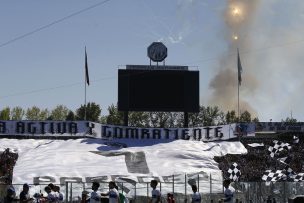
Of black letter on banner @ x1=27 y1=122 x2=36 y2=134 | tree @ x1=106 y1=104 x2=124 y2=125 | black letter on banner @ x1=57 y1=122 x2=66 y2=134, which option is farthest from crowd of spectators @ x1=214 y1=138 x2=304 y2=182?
tree @ x1=106 y1=104 x2=124 y2=125

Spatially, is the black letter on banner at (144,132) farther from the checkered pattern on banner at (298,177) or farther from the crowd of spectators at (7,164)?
the checkered pattern on banner at (298,177)

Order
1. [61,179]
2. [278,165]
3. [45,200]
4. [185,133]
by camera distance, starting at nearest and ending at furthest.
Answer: [45,200], [61,179], [278,165], [185,133]

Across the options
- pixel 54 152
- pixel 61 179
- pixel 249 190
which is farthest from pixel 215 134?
pixel 249 190

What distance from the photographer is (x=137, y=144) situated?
6016 cm

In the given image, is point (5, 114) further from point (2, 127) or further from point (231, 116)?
point (2, 127)

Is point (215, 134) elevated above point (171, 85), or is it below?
below

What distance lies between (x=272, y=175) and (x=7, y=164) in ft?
70.6

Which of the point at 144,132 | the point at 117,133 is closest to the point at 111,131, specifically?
the point at 117,133

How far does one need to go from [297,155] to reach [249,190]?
2302cm

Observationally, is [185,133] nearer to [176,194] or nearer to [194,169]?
[194,169]

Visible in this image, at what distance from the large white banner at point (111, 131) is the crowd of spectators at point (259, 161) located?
2.72 m

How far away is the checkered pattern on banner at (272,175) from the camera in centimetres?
5281

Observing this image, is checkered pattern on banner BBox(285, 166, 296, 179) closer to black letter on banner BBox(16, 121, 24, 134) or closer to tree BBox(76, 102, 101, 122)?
black letter on banner BBox(16, 121, 24, 134)

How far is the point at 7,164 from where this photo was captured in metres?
52.8
